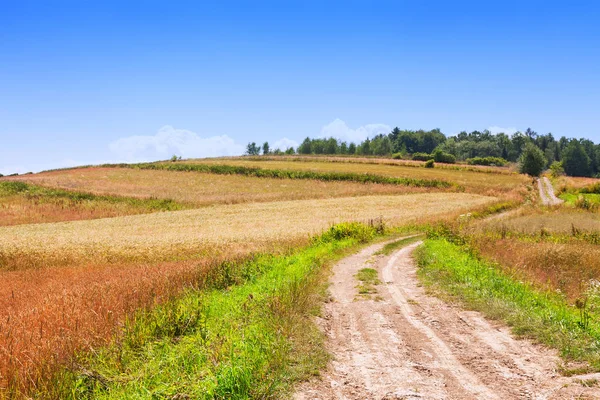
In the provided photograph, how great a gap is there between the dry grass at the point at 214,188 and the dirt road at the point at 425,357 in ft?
140

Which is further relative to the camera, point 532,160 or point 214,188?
point 532,160

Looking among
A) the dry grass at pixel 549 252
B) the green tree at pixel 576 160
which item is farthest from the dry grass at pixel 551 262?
the green tree at pixel 576 160

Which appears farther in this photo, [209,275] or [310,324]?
[209,275]

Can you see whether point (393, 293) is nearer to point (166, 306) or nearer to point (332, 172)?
point (166, 306)

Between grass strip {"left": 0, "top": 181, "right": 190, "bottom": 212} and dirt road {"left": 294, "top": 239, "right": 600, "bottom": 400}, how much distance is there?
42.1 metres

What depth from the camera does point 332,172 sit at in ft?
252

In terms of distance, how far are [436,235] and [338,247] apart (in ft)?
20.2

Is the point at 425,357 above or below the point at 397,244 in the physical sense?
above

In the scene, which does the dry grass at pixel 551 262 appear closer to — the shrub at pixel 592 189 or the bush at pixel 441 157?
the shrub at pixel 592 189

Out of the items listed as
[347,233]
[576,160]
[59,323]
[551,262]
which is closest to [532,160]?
[347,233]

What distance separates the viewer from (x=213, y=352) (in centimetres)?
721

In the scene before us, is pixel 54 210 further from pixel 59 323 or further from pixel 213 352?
pixel 213 352

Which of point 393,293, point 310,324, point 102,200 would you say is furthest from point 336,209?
point 310,324

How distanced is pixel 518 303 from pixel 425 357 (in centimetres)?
415
